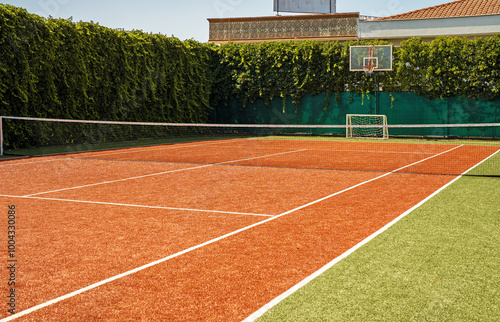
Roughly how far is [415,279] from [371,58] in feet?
70.1

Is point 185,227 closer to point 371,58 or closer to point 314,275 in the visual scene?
point 314,275

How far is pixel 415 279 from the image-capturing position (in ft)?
14.1

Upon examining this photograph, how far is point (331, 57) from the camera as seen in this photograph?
84.6 ft

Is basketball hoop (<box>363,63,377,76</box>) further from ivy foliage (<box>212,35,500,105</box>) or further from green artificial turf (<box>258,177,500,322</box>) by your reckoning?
green artificial turf (<box>258,177,500,322</box>)

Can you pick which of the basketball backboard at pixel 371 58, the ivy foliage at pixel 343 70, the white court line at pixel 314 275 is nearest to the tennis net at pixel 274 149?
the ivy foliage at pixel 343 70

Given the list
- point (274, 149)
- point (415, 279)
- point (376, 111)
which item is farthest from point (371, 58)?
point (415, 279)

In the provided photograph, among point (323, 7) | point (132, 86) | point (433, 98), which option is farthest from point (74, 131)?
point (323, 7)

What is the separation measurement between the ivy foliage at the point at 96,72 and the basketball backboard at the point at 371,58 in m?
7.26

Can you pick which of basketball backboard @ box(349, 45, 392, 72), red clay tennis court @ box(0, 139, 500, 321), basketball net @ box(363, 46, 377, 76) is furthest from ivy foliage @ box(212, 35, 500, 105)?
red clay tennis court @ box(0, 139, 500, 321)

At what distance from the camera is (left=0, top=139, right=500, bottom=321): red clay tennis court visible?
3984 millimetres

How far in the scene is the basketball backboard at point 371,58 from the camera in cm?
2458

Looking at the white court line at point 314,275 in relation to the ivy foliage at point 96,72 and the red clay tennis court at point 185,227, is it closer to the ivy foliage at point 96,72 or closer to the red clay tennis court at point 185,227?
the red clay tennis court at point 185,227

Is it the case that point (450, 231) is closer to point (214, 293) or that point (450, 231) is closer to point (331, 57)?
point (214, 293)

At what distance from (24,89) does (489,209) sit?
1464cm
